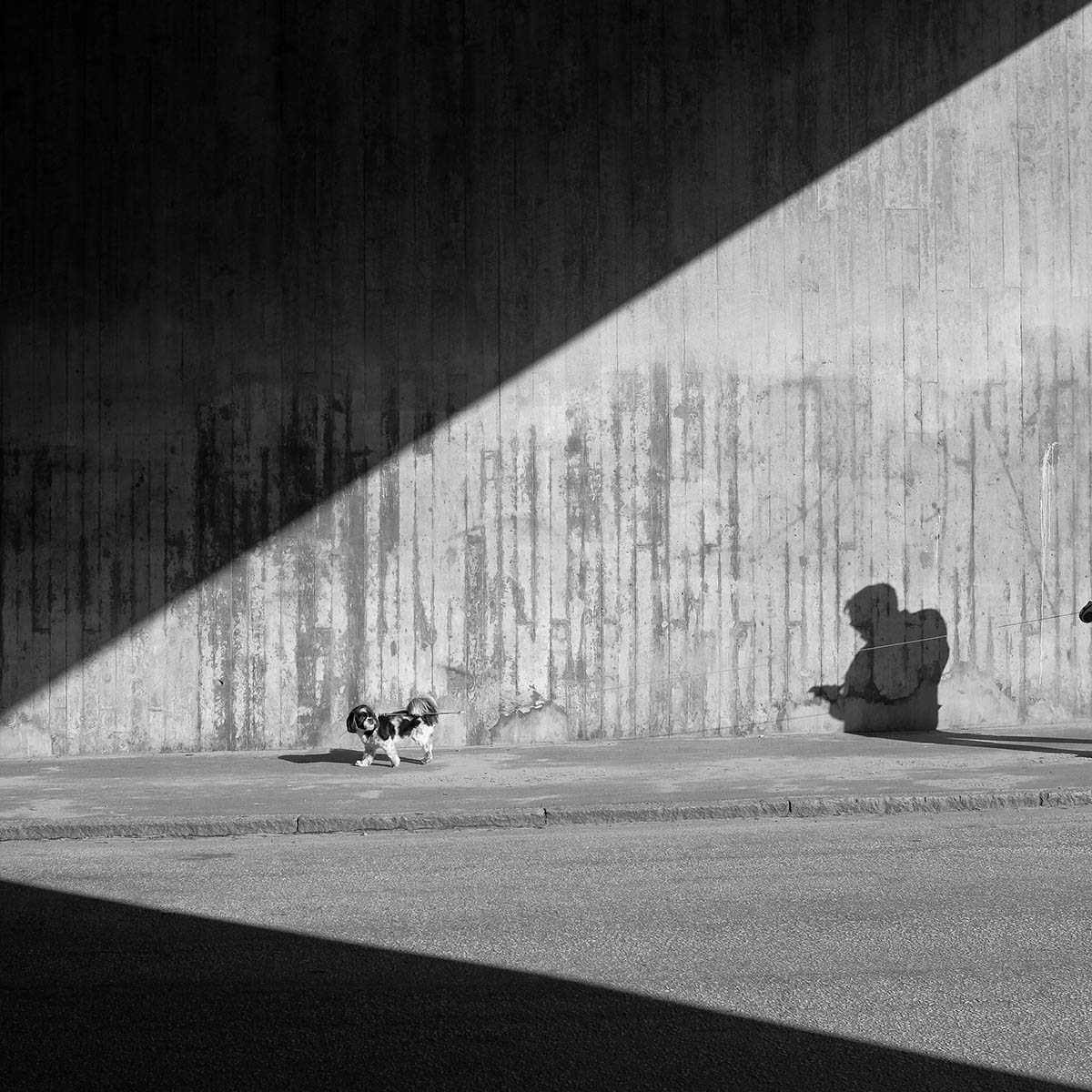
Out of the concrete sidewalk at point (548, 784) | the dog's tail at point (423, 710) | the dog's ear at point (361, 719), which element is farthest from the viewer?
the dog's tail at point (423, 710)

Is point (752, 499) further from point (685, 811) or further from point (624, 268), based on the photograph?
point (685, 811)

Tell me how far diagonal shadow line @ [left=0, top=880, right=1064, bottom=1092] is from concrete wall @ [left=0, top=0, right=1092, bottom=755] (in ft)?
16.8

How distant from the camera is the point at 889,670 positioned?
37.7ft

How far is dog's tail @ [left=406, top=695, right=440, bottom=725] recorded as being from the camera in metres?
10.1

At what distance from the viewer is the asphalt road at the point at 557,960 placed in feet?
15.4

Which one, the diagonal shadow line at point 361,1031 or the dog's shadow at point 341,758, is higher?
the dog's shadow at point 341,758

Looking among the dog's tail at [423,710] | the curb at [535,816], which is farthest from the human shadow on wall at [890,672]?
the dog's tail at [423,710]

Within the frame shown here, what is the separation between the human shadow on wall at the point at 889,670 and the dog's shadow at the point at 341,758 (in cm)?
339

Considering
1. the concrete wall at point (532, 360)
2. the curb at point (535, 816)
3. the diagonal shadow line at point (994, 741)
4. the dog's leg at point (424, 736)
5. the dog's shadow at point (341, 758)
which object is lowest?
the curb at point (535, 816)

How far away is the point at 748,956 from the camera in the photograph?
5727 millimetres

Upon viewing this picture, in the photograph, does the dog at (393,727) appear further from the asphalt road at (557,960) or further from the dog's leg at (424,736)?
the asphalt road at (557,960)

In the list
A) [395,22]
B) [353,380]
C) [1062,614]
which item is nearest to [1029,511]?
[1062,614]

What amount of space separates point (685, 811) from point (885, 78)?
6.47 metres

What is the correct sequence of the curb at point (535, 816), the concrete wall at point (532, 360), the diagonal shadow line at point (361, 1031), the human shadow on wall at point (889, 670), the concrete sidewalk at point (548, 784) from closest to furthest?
the diagonal shadow line at point (361, 1031) < the curb at point (535, 816) < the concrete sidewalk at point (548, 784) < the concrete wall at point (532, 360) < the human shadow on wall at point (889, 670)
